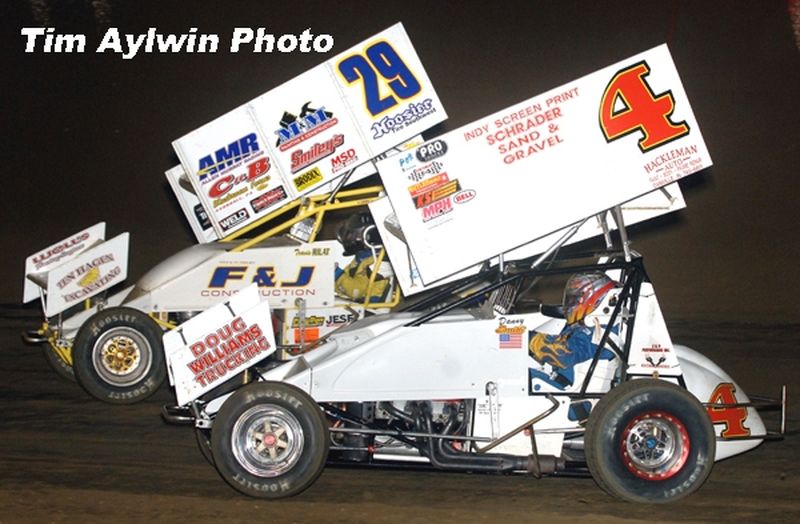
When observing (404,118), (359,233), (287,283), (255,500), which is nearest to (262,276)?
(287,283)

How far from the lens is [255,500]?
6805 mm

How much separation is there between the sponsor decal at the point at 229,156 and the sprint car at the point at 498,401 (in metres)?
2.81

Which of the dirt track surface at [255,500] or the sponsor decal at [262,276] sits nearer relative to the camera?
the dirt track surface at [255,500]

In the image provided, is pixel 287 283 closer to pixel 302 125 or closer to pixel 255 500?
pixel 302 125

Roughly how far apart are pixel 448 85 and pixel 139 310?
7.91m

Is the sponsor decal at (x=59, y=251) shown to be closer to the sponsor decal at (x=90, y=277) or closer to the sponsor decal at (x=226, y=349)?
the sponsor decal at (x=90, y=277)

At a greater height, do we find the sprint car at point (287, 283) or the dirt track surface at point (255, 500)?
the sprint car at point (287, 283)

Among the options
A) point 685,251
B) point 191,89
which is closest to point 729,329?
point 685,251

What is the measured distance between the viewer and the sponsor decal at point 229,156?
945cm

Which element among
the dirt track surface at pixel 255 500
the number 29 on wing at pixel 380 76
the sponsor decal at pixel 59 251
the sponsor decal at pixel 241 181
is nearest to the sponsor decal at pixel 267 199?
the sponsor decal at pixel 241 181

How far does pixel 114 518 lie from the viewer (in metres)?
6.53

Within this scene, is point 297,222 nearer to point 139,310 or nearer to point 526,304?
point 139,310

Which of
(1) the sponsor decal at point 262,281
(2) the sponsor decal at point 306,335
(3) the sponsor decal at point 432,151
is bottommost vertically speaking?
(2) the sponsor decal at point 306,335

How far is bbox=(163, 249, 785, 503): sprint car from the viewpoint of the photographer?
21.4 feet
